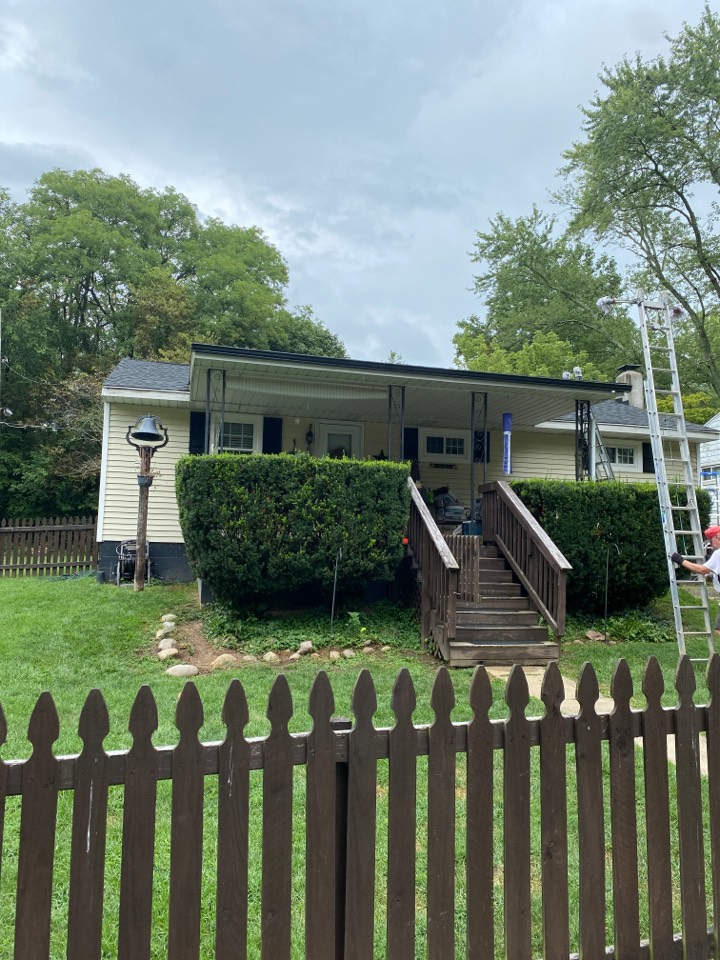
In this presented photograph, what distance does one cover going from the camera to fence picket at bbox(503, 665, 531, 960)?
73.7 inches

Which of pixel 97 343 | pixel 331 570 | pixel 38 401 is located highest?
pixel 97 343

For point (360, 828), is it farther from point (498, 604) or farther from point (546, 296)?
point (546, 296)

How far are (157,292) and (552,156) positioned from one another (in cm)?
1548

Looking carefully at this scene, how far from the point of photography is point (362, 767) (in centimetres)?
175

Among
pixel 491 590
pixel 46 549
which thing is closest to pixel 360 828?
pixel 491 590

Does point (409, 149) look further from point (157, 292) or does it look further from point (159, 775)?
point (159, 775)

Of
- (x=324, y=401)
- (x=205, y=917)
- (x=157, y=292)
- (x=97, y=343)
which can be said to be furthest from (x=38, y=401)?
(x=205, y=917)

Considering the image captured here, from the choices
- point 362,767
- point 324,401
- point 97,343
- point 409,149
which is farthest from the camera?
point 97,343

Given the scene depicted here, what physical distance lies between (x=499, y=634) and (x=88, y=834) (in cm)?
606

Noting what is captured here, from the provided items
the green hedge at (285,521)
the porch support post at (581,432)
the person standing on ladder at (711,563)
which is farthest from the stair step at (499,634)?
the porch support post at (581,432)

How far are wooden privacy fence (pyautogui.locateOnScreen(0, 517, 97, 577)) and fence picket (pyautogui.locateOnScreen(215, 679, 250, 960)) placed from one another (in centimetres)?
1201

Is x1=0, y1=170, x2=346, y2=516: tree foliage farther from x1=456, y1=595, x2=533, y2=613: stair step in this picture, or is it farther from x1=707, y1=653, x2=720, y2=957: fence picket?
x1=707, y1=653, x2=720, y2=957: fence picket

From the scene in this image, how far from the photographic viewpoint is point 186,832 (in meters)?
1.64

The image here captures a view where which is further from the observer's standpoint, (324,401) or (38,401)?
(38,401)
